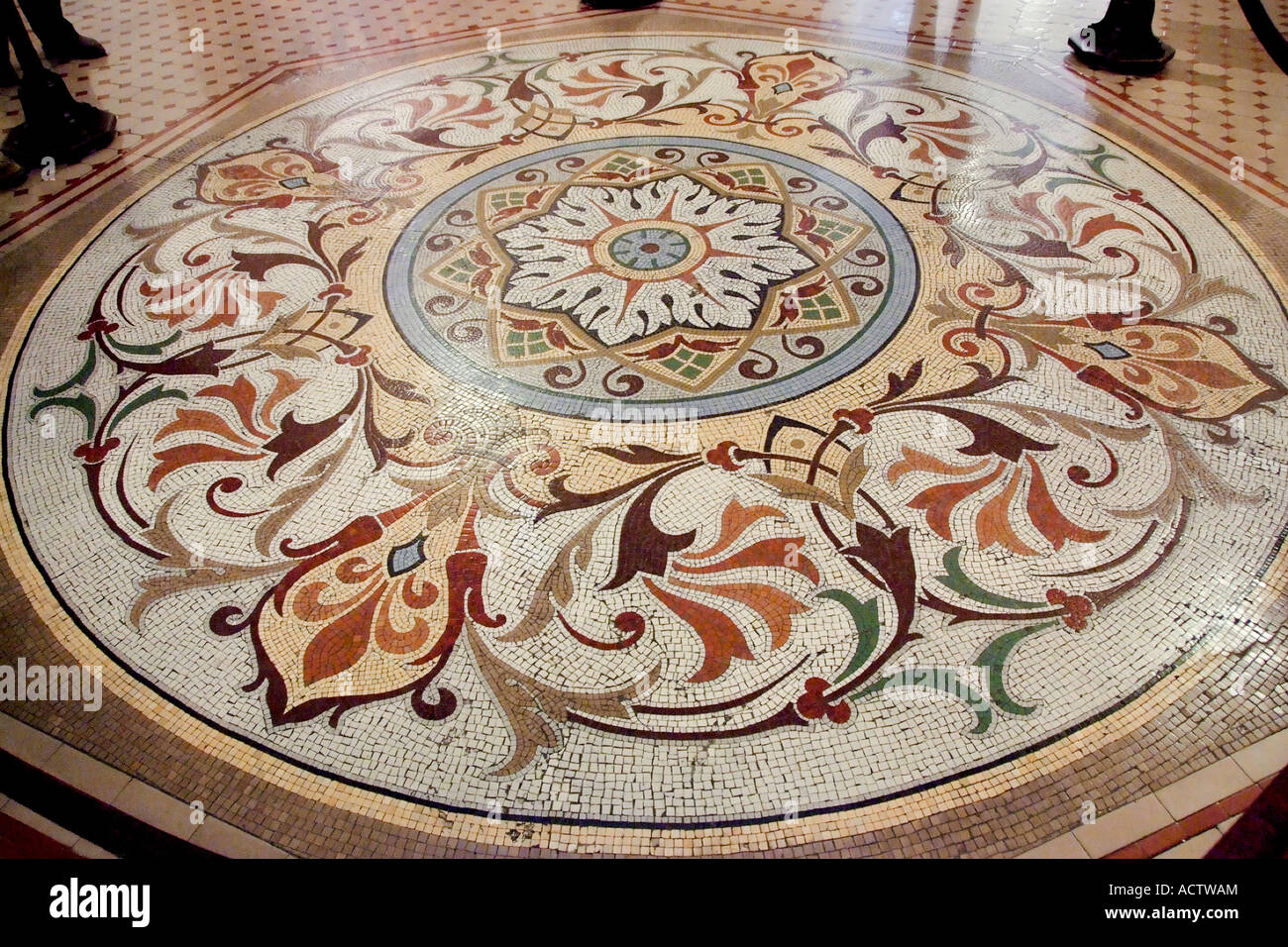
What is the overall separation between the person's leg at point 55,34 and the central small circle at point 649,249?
4.92 m

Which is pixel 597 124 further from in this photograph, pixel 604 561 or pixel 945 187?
pixel 604 561

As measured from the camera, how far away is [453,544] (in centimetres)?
307

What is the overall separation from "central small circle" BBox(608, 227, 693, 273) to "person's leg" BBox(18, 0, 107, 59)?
492 centimetres

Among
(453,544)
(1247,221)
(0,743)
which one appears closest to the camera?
(0,743)

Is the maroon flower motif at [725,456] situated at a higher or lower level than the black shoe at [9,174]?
lower

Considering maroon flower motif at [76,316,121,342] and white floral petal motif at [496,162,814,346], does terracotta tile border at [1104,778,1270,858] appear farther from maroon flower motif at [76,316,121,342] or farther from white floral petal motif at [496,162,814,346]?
maroon flower motif at [76,316,121,342]

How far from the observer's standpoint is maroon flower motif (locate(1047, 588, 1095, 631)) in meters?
2.77

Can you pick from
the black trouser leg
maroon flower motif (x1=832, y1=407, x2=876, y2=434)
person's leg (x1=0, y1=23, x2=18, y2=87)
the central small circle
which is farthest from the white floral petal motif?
the black trouser leg

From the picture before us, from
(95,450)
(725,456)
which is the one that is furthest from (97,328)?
(725,456)

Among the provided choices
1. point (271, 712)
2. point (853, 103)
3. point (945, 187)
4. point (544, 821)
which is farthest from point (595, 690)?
point (853, 103)

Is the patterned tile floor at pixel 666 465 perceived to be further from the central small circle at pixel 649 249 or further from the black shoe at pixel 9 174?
the black shoe at pixel 9 174

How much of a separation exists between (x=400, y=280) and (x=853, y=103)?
324 centimetres

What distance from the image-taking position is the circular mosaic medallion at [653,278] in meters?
3.69

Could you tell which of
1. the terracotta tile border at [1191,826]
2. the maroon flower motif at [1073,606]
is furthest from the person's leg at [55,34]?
the terracotta tile border at [1191,826]
